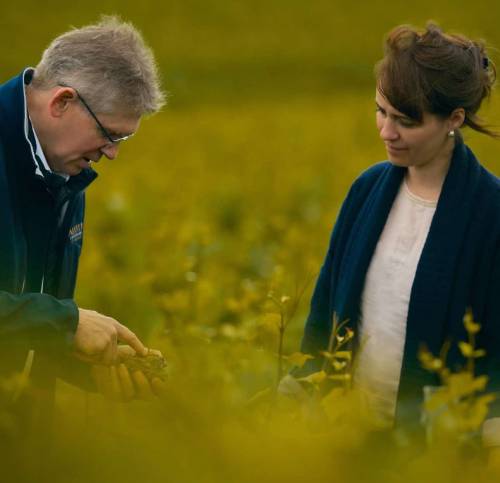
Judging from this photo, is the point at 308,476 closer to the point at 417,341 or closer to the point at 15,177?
the point at 15,177

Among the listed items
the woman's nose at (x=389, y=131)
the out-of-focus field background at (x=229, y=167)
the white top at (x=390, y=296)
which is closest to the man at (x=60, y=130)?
the out-of-focus field background at (x=229, y=167)

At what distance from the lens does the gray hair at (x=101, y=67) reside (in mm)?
2344

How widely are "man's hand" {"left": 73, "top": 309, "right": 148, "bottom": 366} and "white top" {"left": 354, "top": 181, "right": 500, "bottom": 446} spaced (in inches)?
35.0

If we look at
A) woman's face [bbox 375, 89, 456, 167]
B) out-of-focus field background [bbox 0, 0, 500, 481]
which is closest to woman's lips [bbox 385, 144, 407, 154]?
woman's face [bbox 375, 89, 456, 167]

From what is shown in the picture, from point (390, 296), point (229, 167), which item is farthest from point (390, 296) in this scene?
point (229, 167)

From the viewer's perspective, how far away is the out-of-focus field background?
10.9ft

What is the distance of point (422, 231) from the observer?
275cm

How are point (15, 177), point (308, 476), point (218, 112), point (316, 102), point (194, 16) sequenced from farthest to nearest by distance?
1. point (194, 16)
2. point (316, 102)
3. point (218, 112)
4. point (15, 177)
5. point (308, 476)

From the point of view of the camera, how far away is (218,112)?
19828mm

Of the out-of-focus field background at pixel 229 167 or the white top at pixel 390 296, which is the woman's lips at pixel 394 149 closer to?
the white top at pixel 390 296

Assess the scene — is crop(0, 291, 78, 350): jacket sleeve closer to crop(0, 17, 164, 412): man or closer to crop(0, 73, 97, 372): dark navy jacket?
crop(0, 73, 97, 372): dark navy jacket

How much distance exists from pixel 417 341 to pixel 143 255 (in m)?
Answer: 3.54

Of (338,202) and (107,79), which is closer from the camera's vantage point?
(107,79)

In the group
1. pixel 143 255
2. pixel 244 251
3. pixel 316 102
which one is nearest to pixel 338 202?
pixel 244 251
